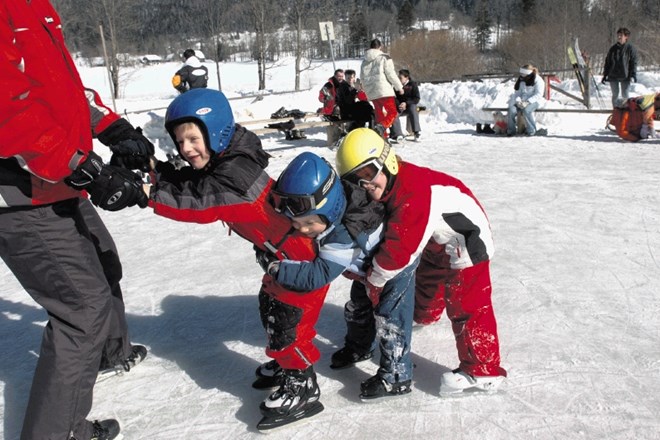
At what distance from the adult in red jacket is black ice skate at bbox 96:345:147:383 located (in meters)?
0.56

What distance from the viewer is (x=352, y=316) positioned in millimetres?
2969

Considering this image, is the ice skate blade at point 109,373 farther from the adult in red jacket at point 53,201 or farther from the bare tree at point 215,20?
the bare tree at point 215,20

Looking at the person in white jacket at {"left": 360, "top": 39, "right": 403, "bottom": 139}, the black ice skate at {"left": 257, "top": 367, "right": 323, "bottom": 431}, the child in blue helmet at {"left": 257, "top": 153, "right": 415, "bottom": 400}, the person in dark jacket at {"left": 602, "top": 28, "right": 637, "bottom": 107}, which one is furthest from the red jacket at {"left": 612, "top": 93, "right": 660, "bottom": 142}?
the black ice skate at {"left": 257, "top": 367, "right": 323, "bottom": 431}

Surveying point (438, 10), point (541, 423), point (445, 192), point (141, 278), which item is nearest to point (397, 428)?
point (541, 423)

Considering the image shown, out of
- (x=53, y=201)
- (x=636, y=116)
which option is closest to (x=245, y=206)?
(x=53, y=201)

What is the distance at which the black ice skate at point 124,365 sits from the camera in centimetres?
299

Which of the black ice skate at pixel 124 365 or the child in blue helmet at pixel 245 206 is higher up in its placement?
the child in blue helmet at pixel 245 206

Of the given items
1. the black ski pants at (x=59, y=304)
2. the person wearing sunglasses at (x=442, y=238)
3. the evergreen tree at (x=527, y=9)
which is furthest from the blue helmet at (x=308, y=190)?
the evergreen tree at (x=527, y=9)

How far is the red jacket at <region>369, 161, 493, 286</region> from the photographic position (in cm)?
239

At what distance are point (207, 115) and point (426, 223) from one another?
3.35ft

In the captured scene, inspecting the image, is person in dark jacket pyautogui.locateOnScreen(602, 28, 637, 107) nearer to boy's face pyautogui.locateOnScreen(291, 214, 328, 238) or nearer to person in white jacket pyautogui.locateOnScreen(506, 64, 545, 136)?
person in white jacket pyautogui.locateOnScreen(506, 64, 545, 136)

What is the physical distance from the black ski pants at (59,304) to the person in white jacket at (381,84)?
7.73 metres

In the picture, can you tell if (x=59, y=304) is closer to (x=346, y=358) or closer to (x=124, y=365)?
(x=124, y=365)

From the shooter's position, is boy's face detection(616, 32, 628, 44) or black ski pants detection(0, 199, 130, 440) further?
boy's face detection(616, 32, 628, 44)
